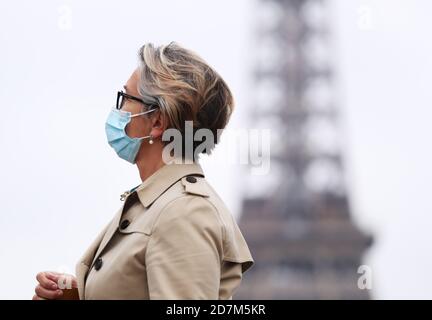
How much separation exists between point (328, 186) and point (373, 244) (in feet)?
17.6

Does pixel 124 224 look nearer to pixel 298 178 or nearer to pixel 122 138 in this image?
pixel 122 138

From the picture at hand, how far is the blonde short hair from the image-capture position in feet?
14.2

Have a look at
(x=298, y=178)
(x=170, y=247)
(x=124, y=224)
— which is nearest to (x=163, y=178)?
(x=124, y=224)

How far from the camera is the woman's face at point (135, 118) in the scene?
177 inches

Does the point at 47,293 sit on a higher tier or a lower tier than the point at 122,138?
lower

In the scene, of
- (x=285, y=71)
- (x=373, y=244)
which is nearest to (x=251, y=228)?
(x=373, y=244)

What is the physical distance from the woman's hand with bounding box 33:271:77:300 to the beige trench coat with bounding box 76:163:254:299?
9 centimetres

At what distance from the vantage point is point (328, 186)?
197ft

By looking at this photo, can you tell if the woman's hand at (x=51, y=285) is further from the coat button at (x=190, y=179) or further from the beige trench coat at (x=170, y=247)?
the coat button at (x=190, y=179)

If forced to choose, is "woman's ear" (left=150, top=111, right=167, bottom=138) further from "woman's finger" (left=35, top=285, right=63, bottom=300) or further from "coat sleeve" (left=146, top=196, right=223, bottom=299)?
"woman's finger" (left=35, top=285, right=63, bottom=300)

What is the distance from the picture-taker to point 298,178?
201 feet

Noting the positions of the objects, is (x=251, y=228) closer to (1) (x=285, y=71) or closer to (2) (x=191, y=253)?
(1) (x=285, y=71)

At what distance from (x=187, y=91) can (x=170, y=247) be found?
0.68 metres
